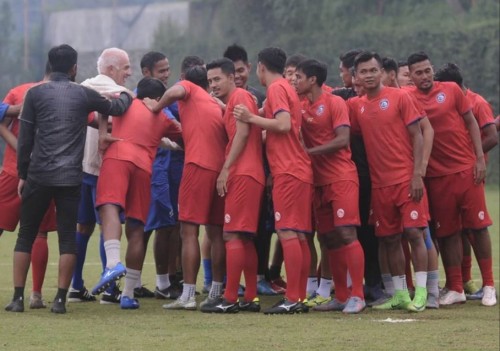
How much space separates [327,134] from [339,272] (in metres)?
1.10

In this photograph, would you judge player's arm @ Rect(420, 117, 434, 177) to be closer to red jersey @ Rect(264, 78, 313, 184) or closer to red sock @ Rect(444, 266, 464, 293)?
red jersey @ Rect(264, 78, 313, 184)

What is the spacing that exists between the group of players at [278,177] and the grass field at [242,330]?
0.83 ft

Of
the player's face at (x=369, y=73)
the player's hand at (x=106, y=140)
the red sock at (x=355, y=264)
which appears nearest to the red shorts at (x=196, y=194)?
the player's hand at (x=106, y=140)

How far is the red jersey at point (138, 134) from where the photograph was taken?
376 inches

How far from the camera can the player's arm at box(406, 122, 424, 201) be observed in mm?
9531

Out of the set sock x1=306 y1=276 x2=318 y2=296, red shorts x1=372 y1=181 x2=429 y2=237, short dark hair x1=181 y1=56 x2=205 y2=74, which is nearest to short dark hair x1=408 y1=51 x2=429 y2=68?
red shorts x1=372 y1=181 x2=429 y2=237

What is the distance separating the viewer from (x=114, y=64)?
32.6ft

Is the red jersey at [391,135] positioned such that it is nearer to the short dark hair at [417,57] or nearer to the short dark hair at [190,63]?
the short dark hair at [417,57]

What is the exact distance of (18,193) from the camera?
9.54 metres

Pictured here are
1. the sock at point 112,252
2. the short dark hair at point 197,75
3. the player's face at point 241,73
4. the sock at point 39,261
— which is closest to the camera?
the sock at point 112,252

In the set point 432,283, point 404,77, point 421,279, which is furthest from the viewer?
point 404,77

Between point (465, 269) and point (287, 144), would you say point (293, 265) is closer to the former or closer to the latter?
point (287, 144)

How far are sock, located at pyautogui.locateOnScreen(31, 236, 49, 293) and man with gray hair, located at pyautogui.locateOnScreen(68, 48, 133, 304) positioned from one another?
484 millimetres

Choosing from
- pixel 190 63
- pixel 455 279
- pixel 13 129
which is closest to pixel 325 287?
pixel 455 279
